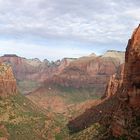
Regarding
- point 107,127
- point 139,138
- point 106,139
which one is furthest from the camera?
point 107,127

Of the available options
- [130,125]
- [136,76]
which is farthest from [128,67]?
[130,125]

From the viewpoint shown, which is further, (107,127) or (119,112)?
(107,127)

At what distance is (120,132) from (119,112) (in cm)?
828

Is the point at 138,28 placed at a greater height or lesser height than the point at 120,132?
greater

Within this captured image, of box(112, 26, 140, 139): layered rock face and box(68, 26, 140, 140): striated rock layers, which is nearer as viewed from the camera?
box(68, 26, 140, 140): striated rock layers

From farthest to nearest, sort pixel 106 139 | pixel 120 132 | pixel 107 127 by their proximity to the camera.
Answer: pixel 107 127 → pixel 106 139 → pixel 120 132

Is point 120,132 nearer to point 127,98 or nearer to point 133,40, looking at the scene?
point 127,98

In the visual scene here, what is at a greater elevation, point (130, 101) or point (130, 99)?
point (130, 99)

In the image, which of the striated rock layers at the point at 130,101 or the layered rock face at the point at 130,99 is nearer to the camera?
the striated rock layers at the point at 130,101

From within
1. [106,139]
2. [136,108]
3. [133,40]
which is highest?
[133,40]

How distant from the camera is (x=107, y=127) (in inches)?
6668

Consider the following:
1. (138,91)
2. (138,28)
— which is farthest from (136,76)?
(138,28)

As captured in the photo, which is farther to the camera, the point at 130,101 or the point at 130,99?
the point at 130,99

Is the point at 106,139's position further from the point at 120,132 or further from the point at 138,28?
the point at 138,28
